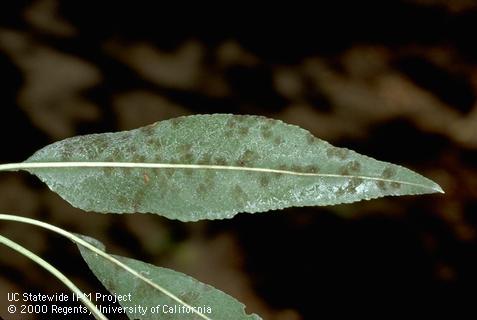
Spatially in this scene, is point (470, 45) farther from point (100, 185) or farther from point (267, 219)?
point (100, 185)

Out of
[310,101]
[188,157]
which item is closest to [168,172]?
[188,157]

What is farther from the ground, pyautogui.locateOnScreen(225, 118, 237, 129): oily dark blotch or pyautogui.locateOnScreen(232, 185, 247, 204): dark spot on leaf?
pyautogui.locateOnScreen(225, 118, 237, 129): oily dark blotch

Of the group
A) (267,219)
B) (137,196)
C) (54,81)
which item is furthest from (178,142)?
(54,81)

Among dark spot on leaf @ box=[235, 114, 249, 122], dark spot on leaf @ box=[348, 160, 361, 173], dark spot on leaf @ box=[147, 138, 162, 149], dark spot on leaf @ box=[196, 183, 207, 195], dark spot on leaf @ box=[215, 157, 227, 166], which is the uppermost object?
dark spot on leaf @ box=[235, 114, 249, 122]

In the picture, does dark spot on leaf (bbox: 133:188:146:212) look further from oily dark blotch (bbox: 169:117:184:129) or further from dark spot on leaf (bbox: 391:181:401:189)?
dark spot on leaf (bbox: 391:181:401:189)

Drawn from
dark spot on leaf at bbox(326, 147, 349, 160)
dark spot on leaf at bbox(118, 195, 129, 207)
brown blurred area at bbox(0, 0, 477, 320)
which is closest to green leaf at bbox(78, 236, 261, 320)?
dark spot on leaf at bbox(118, 195, 129, 207)

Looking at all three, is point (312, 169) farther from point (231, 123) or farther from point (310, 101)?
point (310, 101)

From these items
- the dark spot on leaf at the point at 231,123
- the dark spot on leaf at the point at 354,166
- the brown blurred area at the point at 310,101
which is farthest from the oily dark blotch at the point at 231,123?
the brown blurred area at the point at 310,101

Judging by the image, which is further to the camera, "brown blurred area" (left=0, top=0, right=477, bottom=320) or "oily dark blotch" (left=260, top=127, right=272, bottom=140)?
"brown blurred area" (left=0, top=0, right=477, bottom=320)
